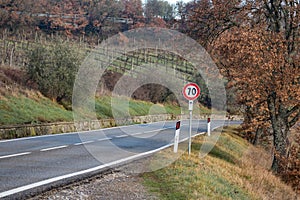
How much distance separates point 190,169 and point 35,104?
1442 cm

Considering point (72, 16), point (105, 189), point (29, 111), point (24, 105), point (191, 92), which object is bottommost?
point (105, 189)

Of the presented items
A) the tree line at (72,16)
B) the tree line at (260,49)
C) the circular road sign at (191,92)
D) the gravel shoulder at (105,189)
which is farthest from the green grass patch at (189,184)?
the tree line at (72,16)

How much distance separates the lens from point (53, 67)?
1017 inches

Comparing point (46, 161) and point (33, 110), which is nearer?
point (46, 161)

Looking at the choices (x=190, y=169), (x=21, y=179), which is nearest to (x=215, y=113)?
(x=190, y=169)

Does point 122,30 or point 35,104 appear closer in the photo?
point 35,104

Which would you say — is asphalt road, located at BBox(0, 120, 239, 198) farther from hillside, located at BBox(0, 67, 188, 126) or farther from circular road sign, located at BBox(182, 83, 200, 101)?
hillside, located at BBox(0, 67, 188, 126)

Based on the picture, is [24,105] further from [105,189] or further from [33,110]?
[105,189]

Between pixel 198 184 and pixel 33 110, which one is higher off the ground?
pixel 33 110

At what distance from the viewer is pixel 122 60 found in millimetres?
46219

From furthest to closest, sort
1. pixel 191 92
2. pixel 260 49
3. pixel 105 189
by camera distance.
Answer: pixel 260 49, pixel 191 92, pixel 105 189

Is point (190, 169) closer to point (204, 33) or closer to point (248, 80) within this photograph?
point (248, 80)

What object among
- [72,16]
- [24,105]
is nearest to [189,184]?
[24,105]

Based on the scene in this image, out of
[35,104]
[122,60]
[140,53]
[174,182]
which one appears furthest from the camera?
[140,53]
